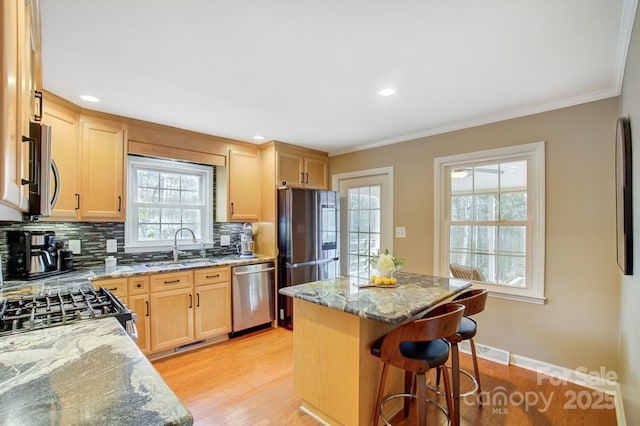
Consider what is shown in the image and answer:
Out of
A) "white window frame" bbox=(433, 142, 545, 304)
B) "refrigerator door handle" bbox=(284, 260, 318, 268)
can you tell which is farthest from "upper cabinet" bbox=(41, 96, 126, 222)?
"white window frame" bbox=(433, 142, 545, 304)

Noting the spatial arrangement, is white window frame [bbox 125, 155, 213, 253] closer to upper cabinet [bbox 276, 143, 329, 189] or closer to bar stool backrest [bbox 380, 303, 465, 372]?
upper cabinet [bbox 276, 143, 329, 189]

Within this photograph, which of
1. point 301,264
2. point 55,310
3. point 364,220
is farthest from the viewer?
point 364,220

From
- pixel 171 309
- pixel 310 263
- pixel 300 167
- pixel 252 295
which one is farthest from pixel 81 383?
Answer: pixel 300 167

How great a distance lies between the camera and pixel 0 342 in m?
1.13

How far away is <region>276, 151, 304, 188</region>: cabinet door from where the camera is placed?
3868mm

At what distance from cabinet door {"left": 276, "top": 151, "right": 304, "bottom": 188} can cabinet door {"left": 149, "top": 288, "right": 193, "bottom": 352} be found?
67.0 inches

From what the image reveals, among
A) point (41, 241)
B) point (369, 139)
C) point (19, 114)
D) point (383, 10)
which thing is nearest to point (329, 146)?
point (369, 139)

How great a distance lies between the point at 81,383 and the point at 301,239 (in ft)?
9.74

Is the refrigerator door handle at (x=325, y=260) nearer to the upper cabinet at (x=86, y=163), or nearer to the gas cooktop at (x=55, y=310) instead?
the upper cabinet at (x=86, y=163)

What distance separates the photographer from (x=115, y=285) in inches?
104

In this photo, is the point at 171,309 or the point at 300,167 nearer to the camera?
the point at 171,309

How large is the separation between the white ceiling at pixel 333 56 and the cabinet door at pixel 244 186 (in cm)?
91

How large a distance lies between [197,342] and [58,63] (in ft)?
8.74

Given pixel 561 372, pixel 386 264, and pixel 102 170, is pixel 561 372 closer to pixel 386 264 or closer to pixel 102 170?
pixel 386 264
